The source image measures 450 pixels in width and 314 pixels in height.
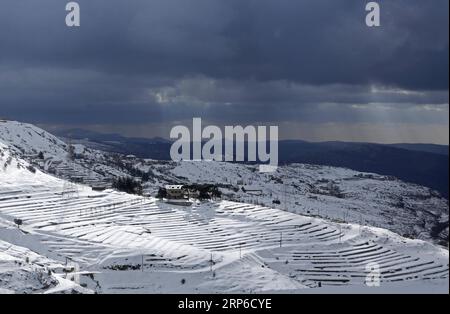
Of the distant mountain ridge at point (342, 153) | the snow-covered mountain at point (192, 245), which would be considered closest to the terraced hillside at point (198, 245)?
the snow-covered mountain at point (192, 245)

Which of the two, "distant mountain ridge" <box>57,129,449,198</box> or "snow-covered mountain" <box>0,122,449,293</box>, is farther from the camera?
"distant mountain ridge" <box>57,129,449,198</box>

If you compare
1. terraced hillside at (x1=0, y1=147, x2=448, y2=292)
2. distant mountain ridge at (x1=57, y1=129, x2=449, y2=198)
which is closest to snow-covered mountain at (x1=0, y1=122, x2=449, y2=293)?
terraced hillside at (x1=0, y1=147, x2=448, y2=292)

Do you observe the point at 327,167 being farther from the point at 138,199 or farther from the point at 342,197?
the point at 138,199

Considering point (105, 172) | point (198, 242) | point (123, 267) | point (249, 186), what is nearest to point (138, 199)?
point (198, 242)

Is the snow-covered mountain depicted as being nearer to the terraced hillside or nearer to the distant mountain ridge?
the terraced hillside

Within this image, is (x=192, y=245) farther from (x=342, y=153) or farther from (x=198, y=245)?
(x=342, y=153)

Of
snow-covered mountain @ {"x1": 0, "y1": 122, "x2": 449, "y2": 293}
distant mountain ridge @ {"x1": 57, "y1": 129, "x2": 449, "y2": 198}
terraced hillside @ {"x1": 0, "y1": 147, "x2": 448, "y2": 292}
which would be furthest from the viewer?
distant mountain ridge @ {"x1": 57, "y1": 129, "x2": 449, "y2": 198}

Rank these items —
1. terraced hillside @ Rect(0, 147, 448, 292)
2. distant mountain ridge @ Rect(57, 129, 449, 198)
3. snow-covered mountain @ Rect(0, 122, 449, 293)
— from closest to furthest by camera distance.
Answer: snow-covered mountain @ Rect(0, 122, 449, 293), terraced hillside @ Rect(0, 147, 448, 292), distant mountain ridge @ Rect(57, 129, 449, 198)

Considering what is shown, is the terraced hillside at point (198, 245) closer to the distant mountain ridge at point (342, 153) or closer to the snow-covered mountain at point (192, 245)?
the snow-covered mountain at point (192, 245)
